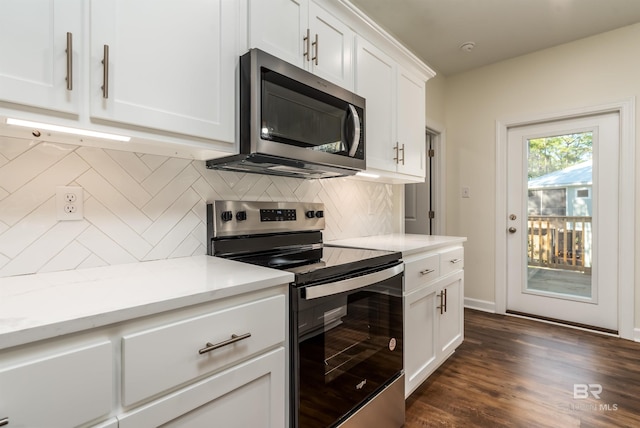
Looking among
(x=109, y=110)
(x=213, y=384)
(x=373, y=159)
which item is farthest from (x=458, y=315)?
(x=109, y=110)

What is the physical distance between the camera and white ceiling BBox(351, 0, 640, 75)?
2449 mm

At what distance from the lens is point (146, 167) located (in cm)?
137

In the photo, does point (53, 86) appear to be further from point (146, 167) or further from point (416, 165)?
point (416, 165)

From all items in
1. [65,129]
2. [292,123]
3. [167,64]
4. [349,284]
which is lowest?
[349,284]

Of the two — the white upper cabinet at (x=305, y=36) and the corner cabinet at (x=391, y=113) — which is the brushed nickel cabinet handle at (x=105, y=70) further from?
the corner cabinet at (x=391, y=113)

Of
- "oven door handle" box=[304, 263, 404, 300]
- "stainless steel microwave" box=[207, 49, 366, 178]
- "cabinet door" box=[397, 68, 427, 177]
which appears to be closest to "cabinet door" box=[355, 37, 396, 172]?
"cabinet door" box=[397, 68, 427, 177]

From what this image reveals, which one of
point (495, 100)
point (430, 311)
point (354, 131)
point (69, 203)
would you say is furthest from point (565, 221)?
point (69, 203)

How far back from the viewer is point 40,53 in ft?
2.81

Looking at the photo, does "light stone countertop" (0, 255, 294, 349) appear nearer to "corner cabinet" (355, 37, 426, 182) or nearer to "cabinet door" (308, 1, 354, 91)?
"cabinet door" (308, 1, 354, 91)

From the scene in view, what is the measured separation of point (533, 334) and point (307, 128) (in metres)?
2.73

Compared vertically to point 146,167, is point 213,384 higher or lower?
lower

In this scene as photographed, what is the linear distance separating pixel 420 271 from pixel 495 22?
7.16 feet

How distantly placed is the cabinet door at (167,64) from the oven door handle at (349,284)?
0.66m

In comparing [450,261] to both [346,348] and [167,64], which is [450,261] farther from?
A: [167,64]
